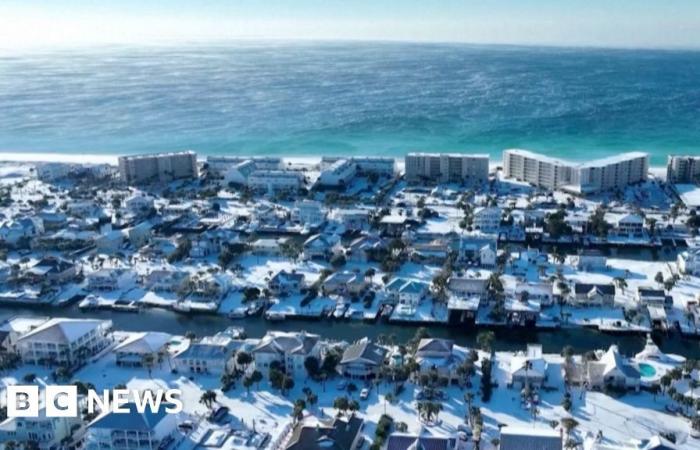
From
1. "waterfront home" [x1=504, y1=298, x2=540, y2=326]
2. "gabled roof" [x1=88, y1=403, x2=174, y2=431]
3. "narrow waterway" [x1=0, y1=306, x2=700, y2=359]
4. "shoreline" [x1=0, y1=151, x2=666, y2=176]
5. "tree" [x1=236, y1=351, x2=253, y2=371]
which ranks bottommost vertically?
"narrow waterway" [x1=0, y1=306, x2=700, y2=359]

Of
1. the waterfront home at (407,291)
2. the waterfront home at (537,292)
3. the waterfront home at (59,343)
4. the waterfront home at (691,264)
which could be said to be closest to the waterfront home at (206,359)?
the waterfront home at (59,343)

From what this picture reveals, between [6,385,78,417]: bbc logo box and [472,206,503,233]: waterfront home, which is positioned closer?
[6,385,78,417]: bbc logo box

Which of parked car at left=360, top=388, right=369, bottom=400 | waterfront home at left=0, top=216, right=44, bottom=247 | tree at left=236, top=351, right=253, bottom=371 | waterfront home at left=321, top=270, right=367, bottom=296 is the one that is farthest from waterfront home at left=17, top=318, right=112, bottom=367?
waterfront home at left=0, top=216, right=44, bottom=247

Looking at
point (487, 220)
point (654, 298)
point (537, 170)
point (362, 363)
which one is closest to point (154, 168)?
point (487, 220)

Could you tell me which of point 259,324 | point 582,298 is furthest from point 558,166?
point 259,324

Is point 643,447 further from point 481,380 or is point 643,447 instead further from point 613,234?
point 613,234

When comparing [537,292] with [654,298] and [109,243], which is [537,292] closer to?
[654,298]

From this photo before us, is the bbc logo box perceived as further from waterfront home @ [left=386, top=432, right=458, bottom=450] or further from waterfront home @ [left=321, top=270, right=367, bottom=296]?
waterfront home @ [left=321, top=270, right=367, bottom=296]
